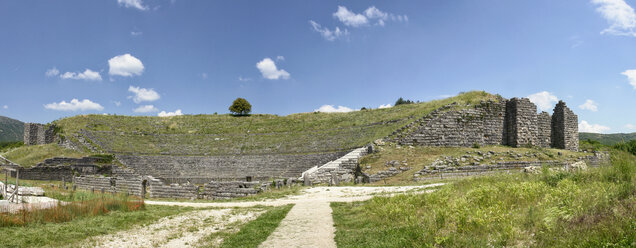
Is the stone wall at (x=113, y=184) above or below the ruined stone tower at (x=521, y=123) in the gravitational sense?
below

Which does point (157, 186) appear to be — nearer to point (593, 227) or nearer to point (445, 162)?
point (445, 162)

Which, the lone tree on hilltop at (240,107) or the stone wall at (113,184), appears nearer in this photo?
the stone wall at (113,184)

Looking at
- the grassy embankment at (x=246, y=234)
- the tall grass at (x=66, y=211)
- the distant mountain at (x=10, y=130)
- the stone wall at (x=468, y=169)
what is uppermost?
the distant mountain at (x=10, y=130)

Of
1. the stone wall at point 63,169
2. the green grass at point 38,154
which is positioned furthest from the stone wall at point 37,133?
the stone wall at point 63,169

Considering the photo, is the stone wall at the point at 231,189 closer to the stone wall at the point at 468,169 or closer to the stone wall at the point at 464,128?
the stone wall at the point at 468,169

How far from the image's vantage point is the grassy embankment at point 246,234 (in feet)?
25.9

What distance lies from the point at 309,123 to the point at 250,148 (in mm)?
9013

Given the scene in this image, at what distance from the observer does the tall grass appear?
353 inches

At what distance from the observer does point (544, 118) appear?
29375 mm

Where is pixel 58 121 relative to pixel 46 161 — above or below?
above

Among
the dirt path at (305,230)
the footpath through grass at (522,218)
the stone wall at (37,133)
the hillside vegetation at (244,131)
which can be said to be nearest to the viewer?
the footpath through grass at (522,218)

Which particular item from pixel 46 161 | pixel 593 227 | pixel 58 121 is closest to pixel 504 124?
pixel 593 227

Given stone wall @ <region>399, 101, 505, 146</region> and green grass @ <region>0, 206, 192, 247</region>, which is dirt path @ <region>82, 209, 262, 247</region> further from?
stone wall @ <region>399, 101, 505, 146</region>

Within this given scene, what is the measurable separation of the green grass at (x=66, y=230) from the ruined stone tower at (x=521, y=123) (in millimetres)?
26677
